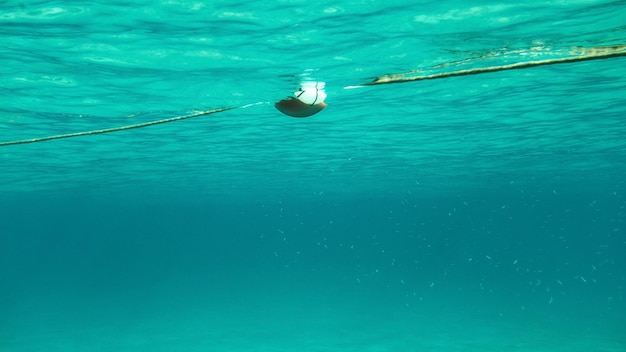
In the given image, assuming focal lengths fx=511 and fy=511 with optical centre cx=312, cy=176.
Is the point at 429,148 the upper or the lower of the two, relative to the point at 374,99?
upper

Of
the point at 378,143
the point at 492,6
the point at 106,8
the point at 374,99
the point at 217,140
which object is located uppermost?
the point at 378,143

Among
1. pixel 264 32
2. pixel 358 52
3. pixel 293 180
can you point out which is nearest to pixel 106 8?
pixel 264 32

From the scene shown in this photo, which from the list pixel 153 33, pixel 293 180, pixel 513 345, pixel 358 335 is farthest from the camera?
pixel 293 180

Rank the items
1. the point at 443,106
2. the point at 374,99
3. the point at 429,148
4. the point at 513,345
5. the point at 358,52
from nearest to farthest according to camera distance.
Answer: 1. the point at 358,52
2. the point at 374,99
3. the point at 443,106
4. the point at 513,345
5. the point at 429,148

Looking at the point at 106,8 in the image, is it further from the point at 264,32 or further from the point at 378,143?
the point at 378,143

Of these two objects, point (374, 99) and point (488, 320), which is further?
point (488, 320)

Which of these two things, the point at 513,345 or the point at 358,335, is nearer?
the point at 513,345

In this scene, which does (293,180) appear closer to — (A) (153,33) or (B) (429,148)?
(B) (429,148)

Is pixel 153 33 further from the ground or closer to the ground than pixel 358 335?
closer to the ground

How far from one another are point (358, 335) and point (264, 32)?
19.8 metres

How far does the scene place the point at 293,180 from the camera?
154 ft

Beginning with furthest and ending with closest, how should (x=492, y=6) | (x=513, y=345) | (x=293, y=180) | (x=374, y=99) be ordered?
1. (x=293, y=180)
2. (x=513, y=345)
3. (x=374, y=99)
4. (x=492, y=6)

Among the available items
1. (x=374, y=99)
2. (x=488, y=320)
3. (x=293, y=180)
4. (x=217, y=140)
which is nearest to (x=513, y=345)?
(x=488, y=320)

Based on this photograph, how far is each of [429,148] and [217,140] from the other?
1259cm
